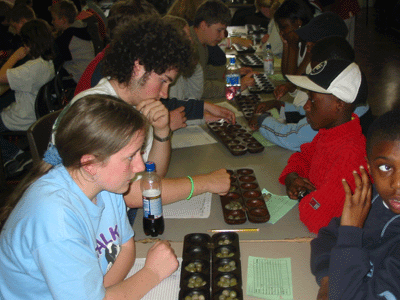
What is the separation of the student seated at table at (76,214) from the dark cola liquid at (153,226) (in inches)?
10.0

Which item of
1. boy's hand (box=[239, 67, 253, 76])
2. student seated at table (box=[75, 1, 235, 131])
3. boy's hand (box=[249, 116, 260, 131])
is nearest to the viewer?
student seated at table (box=[75, 1, 235, 131])

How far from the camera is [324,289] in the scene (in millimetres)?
1138

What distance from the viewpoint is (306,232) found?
1459mm

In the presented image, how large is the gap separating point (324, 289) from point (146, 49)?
1.16 metres

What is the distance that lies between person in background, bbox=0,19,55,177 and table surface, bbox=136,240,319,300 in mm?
2102

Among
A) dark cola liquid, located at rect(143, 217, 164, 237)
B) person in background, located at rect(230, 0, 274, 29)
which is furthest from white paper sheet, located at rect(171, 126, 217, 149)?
person in background, located at rect(230, 0, 274, 29)

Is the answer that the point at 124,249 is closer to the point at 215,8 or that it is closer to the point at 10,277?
the point at 10,277

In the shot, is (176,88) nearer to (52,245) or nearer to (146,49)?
(146,49)

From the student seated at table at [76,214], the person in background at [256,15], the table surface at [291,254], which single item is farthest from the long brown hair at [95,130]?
the person in background at [256,15]

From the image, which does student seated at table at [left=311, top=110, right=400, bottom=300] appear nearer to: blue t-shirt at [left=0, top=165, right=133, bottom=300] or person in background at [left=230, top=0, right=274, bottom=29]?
blue t-shirt at [left=0, top=165, right=133, bottom=300]

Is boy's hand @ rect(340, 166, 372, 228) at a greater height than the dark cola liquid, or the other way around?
boy's hand @ rect(340, 166, 372, 228)

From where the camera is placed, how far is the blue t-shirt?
35.7 inches

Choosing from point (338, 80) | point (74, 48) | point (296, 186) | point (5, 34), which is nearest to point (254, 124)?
point (296, 186)

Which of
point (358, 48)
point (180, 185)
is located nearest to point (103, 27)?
point (180, 185)
